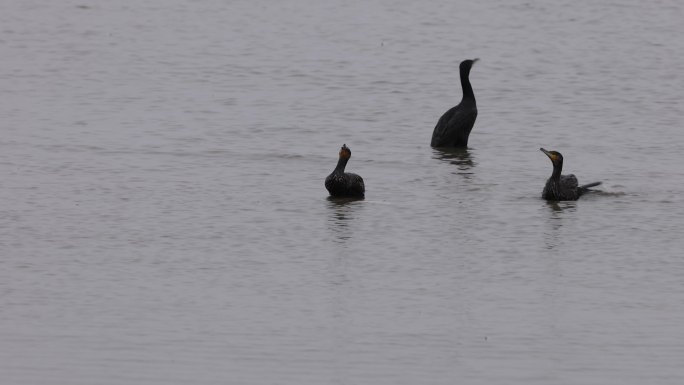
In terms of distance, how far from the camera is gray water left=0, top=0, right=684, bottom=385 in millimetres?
10227

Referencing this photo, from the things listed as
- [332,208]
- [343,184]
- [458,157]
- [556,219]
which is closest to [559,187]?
[556,219]

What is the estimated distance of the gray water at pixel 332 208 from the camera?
1023 centimetres

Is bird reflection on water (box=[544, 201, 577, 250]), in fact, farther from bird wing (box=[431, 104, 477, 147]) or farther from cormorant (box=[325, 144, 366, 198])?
bird wing (box=[431, 104, 477, 147])

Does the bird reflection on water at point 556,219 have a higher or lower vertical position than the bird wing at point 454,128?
higher

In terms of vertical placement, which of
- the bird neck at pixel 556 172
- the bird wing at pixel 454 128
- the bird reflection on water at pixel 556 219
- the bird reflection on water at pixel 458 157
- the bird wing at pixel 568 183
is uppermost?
the bird neck at pixel 556 172

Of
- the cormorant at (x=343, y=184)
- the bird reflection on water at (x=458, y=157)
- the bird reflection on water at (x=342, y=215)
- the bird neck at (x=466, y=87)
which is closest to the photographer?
the bird reflection on water at (x=342, y=215)

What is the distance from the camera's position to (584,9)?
33.7 metres

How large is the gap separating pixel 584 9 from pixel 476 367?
2492 centimetres

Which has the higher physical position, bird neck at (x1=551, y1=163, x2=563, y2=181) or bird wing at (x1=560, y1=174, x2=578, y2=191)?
bird neck at (x1=551, y1=163, x2=563, y2=181)

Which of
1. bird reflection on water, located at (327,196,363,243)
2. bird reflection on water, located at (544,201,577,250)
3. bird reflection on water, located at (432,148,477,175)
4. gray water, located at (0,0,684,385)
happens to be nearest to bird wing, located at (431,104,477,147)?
bird reflection on water, located at (432,148,477,175)

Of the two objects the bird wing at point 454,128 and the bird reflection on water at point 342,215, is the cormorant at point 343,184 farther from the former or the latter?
the bird wing at point 454,128

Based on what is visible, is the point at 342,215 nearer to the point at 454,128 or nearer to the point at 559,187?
the point at 559,187

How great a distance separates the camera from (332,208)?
51.6 ft

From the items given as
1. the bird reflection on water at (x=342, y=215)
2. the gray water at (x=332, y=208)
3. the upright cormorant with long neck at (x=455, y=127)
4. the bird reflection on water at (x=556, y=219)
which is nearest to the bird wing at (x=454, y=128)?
the upright cormorant with long neck at (x=455, y=127)
